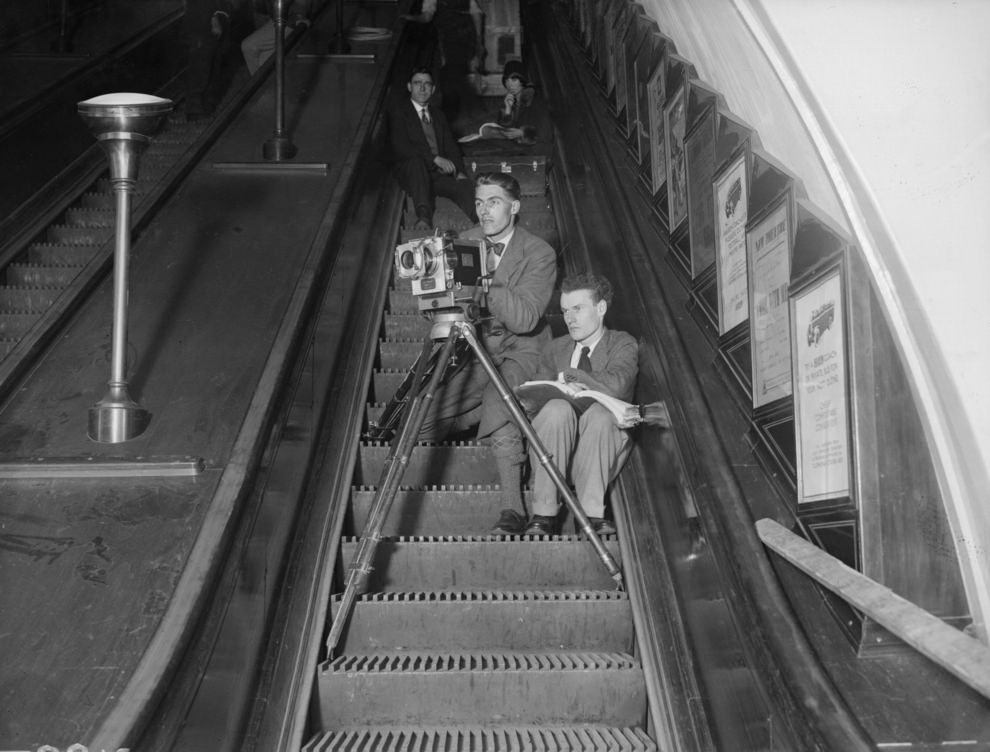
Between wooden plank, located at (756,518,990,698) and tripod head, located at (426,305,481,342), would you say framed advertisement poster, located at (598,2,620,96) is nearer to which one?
tripod head, located at (426,305,481,342)

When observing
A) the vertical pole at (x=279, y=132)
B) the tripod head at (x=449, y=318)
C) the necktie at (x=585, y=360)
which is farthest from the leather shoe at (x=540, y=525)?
the vertical pole at (x=279, y=132)

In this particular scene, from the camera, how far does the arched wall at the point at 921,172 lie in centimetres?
230

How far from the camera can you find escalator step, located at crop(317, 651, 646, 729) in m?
2.91

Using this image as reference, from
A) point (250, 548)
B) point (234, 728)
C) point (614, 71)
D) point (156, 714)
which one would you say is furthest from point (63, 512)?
point (614, 71)

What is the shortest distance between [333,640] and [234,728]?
23.8 inches

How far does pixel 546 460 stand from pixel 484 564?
42 centimetres

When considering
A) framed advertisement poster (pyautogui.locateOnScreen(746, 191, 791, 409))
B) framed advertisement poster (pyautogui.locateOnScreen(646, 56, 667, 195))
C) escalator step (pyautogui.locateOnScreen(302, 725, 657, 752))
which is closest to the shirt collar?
framed advertisement poster (pyautogui.locateOnScreen(746, 191, 791, 409))

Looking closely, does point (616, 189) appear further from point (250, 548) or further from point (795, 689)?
point (795, 689)

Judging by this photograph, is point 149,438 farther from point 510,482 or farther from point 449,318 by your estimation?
point 510,482

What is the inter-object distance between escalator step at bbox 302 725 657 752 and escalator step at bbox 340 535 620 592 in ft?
1.99

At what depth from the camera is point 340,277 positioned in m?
4.24

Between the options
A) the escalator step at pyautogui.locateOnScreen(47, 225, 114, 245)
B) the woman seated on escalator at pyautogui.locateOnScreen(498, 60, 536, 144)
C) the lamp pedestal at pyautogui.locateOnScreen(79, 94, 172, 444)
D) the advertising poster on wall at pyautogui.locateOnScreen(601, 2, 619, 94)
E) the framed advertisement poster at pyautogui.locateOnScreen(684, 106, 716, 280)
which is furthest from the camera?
the woman seated on escalator at pyautogui.locateOnScreen(498, 60, 536, 144)

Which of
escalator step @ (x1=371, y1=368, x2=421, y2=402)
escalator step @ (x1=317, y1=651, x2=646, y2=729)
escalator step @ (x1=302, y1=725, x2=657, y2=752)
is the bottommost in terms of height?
escalator step @ (x1=302, y1=725, x2=657, y2=752)

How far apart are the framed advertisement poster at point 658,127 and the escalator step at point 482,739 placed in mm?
2686
